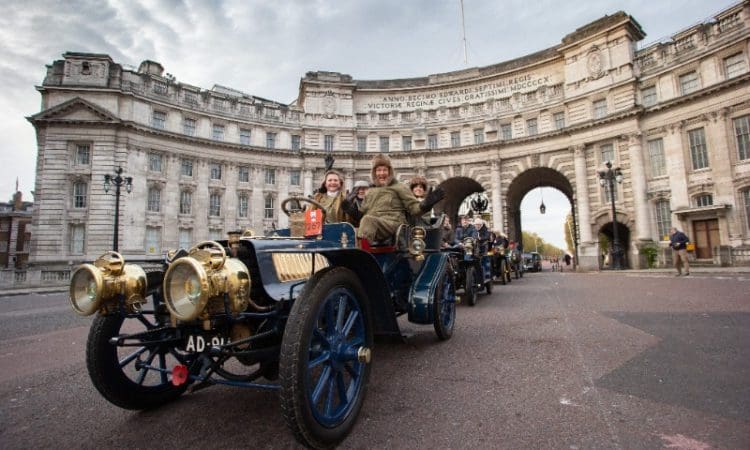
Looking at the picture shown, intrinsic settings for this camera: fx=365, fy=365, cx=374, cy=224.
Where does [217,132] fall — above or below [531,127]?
above

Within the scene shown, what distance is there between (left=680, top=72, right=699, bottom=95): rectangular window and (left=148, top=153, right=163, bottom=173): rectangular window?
39.6 meters

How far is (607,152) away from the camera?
27.9m

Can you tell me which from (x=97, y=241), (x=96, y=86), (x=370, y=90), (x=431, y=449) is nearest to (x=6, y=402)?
(x=431, y=449)

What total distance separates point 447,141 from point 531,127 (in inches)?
295

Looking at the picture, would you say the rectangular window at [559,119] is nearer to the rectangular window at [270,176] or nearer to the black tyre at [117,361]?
the rectangular window at [270,176]

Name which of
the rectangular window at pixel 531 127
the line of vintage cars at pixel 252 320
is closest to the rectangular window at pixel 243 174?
the rectangular window at pixel 531 127

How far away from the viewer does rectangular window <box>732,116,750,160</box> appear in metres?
21.6

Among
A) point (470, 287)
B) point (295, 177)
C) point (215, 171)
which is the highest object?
point (215, 171)

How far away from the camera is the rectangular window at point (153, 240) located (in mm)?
29203

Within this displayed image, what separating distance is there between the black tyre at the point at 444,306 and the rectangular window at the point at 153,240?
3027 cm

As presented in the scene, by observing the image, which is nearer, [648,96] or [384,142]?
[648,96]

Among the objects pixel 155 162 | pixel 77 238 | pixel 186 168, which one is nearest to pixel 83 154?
pixel 155 162

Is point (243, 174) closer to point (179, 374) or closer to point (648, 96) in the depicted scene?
point (648, 96)

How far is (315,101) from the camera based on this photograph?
36469mm
